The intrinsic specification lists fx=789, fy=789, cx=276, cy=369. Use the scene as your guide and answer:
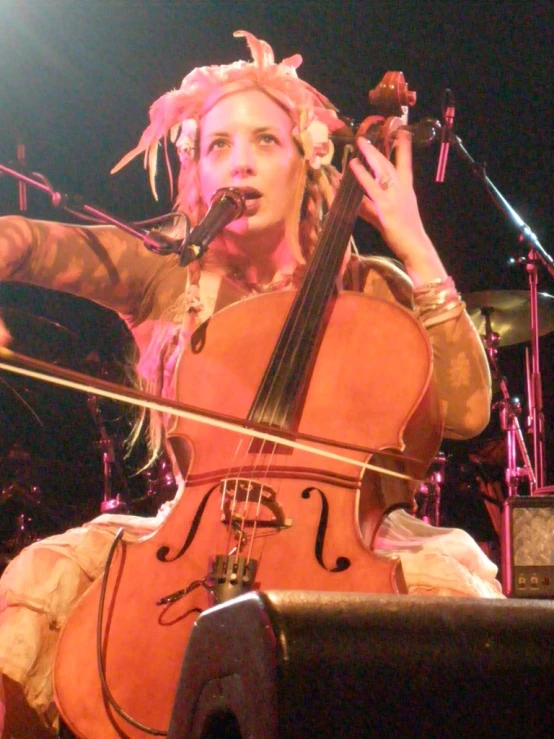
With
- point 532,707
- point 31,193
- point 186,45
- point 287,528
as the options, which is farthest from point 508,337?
point 532,707

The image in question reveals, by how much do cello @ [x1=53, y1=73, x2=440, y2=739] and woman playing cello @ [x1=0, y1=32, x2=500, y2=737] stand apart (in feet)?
0.23

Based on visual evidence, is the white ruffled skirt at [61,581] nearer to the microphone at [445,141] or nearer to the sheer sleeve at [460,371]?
the sheer sleeve at [460,371]

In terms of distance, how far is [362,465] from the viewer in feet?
3.33

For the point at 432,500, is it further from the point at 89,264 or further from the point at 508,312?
the point at 89,264

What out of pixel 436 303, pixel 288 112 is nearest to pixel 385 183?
pixel 436 303

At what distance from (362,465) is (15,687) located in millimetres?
519

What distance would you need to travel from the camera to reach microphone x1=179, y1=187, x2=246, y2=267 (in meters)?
1.29

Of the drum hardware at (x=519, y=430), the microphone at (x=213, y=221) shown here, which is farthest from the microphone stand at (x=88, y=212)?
the drum hardware at (x=519, y=430)

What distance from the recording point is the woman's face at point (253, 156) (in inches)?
63.4

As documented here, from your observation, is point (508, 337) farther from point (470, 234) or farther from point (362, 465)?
point (362, 465)

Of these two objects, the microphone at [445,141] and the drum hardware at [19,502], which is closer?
the microphone at [445,141]

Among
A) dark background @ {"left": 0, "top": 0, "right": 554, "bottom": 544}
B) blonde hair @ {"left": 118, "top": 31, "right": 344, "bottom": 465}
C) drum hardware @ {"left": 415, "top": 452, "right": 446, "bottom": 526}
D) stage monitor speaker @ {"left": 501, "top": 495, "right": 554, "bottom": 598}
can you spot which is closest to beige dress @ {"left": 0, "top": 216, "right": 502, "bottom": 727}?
blonde hair @ {"left": 118, "top": 31, "right": 344, "bottom": 465}

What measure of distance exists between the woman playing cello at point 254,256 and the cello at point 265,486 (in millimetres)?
71

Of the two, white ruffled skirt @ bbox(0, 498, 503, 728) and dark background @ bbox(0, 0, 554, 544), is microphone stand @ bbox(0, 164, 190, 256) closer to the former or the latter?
white ruffled skirt @ bbox(0, 498, 503, 728)
